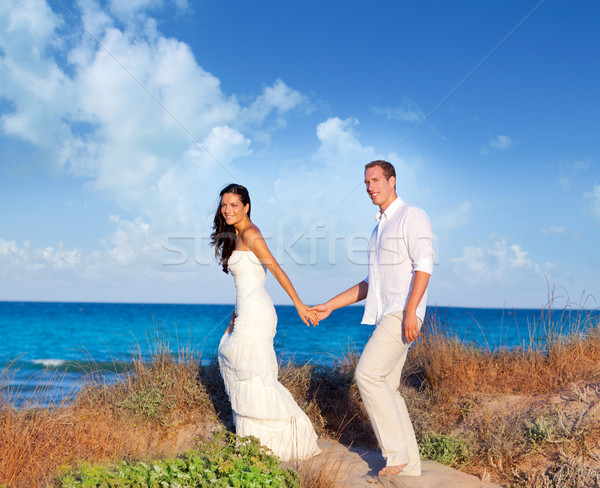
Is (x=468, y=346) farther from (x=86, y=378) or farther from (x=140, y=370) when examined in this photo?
(x=86, y=378)

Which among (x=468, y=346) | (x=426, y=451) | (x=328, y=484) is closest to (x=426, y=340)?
(x=468, y=346)

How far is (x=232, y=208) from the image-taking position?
4805 millimetres

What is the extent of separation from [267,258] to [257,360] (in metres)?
0.96

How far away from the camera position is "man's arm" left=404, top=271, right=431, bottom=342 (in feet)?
12.6

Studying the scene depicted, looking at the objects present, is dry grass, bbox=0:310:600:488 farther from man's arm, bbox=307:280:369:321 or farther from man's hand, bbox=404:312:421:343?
man's arm, bbox=307:280:369:321

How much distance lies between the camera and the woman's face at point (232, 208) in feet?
15.8

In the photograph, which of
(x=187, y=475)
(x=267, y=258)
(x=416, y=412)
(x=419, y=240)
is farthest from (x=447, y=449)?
(x=187, y=475)

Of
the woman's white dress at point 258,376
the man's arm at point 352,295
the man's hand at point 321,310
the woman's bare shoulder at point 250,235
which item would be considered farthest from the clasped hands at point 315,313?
the woman's bare shoulder at point 250,235

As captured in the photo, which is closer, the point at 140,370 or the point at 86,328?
the point at 140,370

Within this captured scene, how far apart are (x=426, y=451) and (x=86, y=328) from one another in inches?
1410

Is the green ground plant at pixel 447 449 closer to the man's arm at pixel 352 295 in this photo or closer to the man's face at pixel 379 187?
the man's arm at pixel 352 295

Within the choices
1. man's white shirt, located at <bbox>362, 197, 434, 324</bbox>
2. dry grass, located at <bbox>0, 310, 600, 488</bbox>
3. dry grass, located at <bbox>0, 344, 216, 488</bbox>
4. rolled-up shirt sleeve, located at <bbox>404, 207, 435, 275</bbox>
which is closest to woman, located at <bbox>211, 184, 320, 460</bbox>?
dry grass, located at <bbox>0, 310, 600, 488</bbox>

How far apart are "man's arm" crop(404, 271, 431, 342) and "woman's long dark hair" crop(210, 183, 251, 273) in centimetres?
188

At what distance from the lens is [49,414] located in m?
5.14
